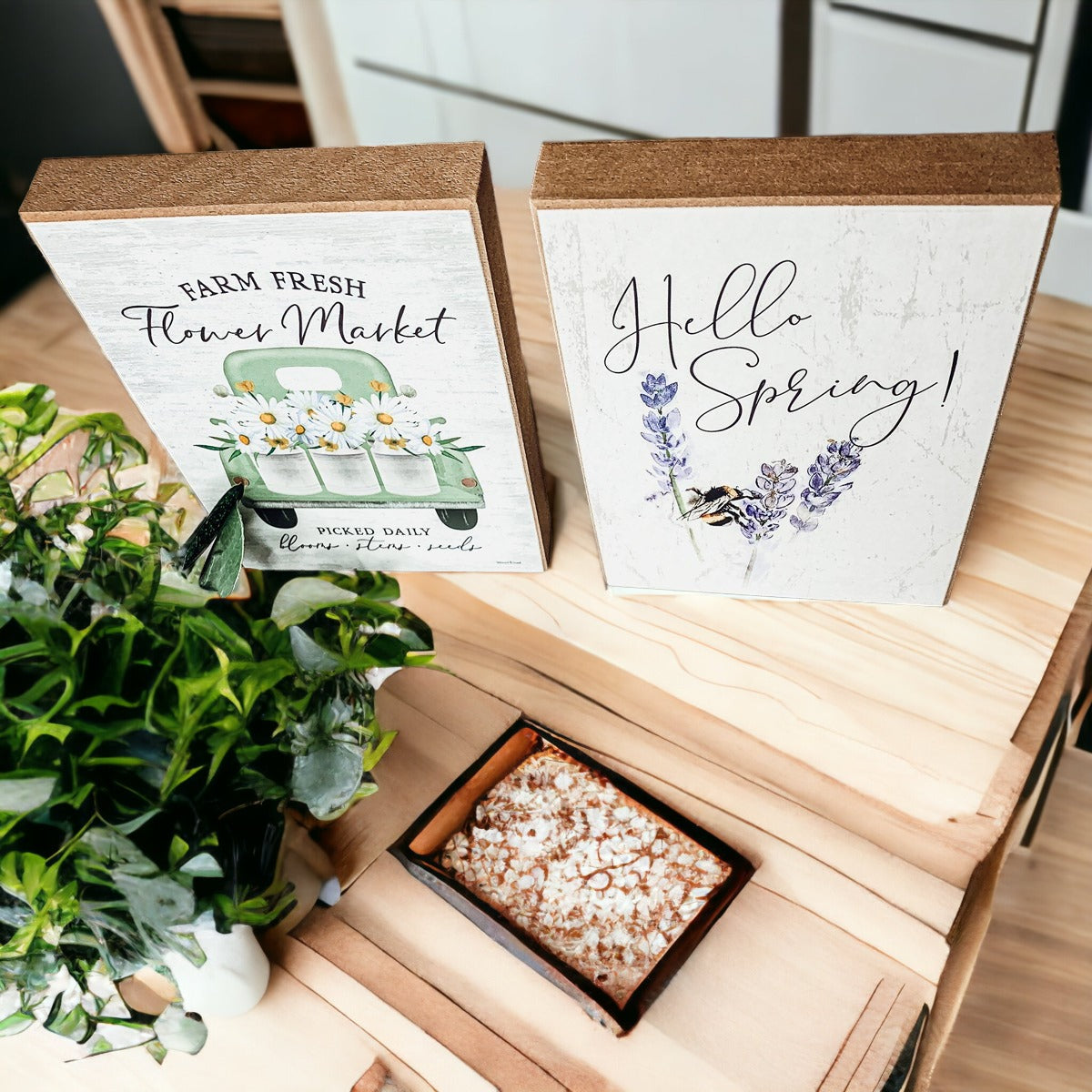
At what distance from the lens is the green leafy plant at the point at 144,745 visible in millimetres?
485

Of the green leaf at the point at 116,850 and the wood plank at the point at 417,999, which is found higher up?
the wood plank at the point at 417,999

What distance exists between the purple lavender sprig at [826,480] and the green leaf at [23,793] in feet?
1.50

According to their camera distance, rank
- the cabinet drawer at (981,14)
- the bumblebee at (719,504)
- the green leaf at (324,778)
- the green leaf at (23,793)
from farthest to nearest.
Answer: the cabinet drawer at (981,14)
the bumblebee at (719,504)
the green leaf at (324,778)
the green leaf at (23,793)

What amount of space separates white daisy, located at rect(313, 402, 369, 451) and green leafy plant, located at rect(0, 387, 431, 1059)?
0.12 meters

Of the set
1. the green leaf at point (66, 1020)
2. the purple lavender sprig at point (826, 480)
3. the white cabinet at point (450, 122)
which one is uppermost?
the white cabinet at point (450, 122)

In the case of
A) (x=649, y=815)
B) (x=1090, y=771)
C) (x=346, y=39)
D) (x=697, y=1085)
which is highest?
(x=346, y=39)

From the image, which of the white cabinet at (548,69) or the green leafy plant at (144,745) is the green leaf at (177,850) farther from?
the white cabinet at (548,69)

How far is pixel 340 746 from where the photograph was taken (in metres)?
0.56

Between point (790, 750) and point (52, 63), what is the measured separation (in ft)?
5.94

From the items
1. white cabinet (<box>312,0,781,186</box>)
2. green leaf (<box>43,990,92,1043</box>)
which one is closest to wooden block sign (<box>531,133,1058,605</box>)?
green leaf (<box>43,990,92,1043</box>)

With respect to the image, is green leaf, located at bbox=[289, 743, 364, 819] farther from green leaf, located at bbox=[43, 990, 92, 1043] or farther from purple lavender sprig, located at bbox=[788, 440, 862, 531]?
purple lavender sprig, located at bbox=[788, 440, 862, 531]

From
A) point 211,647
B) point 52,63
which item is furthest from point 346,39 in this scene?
point 211,647

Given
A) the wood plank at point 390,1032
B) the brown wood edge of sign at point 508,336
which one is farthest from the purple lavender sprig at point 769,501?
the wood plank at point 390,1032

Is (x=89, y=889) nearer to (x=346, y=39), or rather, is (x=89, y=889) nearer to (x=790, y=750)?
(x=790, y=750)
